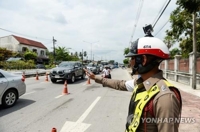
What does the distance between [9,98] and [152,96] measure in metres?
6.75

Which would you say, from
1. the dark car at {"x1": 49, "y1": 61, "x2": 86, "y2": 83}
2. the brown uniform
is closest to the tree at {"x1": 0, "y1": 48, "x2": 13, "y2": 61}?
the dark car at {"x1": 49, "y1": 61, "x2": 86, "y2": 83}

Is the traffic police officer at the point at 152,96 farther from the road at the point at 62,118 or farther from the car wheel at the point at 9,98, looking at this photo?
the car wheel at the point at 9,98

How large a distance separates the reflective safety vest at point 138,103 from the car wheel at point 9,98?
6274 millimetres

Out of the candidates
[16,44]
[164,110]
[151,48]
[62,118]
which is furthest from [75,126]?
[16,44]

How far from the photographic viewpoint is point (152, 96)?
133 centimetres

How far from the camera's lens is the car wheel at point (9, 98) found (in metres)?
6.67

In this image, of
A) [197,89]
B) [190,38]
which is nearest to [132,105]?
[197,89]

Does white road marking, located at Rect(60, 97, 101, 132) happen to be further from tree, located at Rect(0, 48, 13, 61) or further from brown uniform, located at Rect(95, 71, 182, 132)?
tree, located at Rect(0, 48, 13, 61)

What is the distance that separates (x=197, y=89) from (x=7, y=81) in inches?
439

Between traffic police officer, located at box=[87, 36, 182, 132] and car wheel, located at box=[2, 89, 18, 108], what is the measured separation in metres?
6.27

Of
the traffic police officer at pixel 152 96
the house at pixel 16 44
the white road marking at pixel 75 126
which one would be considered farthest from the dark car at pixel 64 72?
the house at pixel 16 44

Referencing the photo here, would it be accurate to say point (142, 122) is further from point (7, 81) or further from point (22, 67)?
point (22, 67)

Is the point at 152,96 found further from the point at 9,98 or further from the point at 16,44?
the point at 16,44

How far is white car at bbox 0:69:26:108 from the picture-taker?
6621mm
